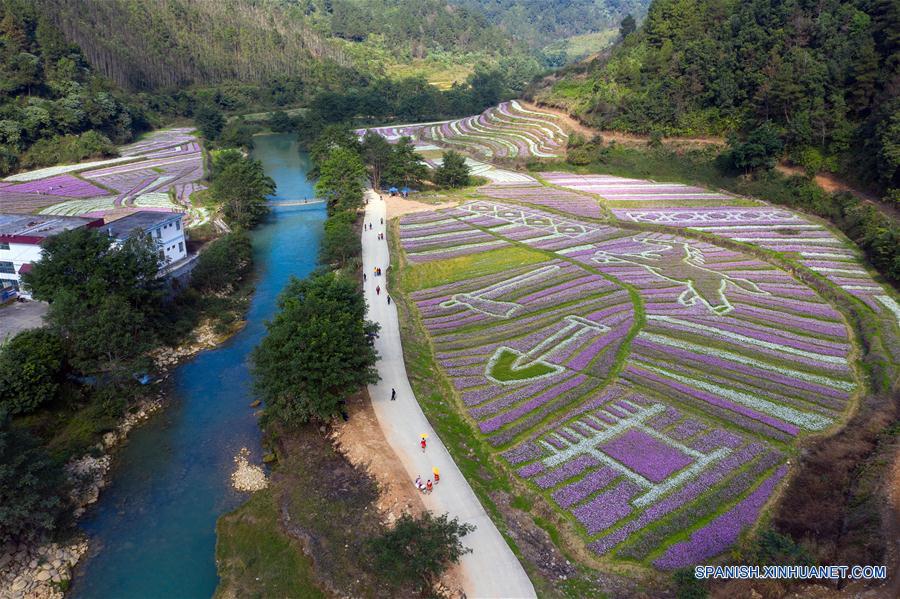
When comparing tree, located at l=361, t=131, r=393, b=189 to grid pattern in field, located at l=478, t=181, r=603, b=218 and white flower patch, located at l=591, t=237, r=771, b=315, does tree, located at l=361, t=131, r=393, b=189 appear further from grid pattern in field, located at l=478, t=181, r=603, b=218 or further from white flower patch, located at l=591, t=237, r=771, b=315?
white flower patch, located at l=591, t=237, r=771, b=315

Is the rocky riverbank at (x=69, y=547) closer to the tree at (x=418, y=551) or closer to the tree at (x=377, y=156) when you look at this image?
the tree at (x=418, y=551)

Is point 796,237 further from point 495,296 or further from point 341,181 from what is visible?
point 341,181

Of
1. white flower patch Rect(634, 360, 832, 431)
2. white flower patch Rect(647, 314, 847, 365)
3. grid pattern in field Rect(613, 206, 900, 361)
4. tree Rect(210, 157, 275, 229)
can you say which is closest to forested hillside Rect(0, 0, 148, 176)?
tree Rect(210, 157, 275, 229)

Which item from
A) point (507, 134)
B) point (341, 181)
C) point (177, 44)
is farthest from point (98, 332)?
point (177, 44)

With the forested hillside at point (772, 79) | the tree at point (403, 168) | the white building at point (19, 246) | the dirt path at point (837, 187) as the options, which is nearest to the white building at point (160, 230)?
the white building at point (19, 246)

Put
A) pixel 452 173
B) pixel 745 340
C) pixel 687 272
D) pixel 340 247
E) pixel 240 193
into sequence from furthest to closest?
pixel 452 173
pixel 240 193
pixel 340 247
pixel 687 272
pixel 745 340
